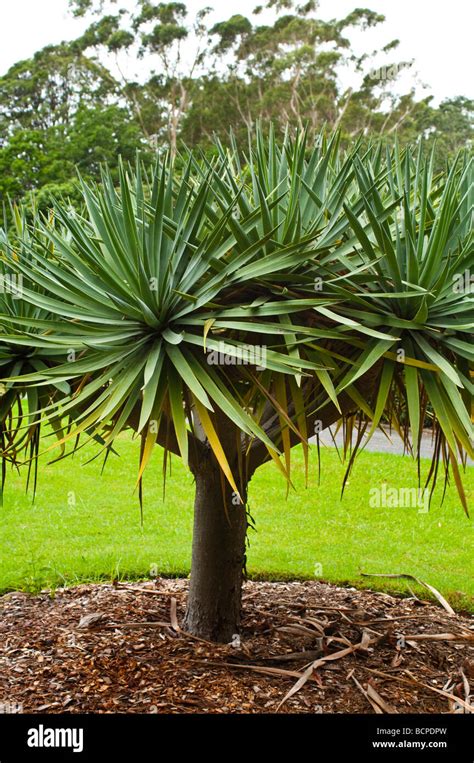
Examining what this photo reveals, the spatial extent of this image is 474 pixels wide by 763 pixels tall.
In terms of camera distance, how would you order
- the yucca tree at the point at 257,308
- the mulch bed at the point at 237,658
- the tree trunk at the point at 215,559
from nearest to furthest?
the yucca tree at the point at 257,308
the mulch bed at the point at 237,658
the tree trunk at the point at 215,559

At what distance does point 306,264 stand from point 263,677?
2.28 metres

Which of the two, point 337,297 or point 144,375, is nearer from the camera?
point 144,375

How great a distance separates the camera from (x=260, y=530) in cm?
969

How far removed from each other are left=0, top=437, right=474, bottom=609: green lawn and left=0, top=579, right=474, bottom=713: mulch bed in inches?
35.7

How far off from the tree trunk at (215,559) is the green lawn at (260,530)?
1.79m

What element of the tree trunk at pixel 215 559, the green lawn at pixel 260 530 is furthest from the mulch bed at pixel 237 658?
the green lawn at pixel 260 530

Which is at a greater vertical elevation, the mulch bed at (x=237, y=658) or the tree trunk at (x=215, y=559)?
the tree trunk at (x=215, y=559)

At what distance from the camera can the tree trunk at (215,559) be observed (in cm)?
475

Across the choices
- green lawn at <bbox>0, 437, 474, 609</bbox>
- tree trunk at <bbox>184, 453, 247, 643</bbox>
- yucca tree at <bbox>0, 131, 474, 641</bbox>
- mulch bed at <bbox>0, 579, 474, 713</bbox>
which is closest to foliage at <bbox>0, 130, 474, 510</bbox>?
yucca tree at <bbox>0, 131, 474, 641</bbox>

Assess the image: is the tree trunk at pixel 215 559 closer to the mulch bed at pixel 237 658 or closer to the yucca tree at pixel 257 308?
the mulch bed at pixel 237 658
